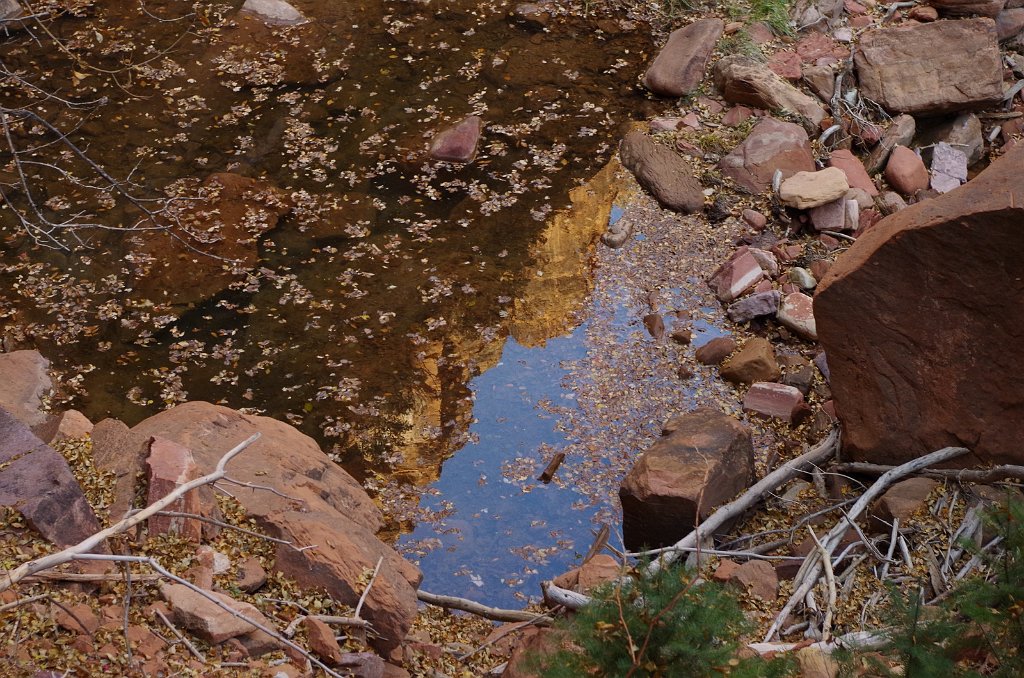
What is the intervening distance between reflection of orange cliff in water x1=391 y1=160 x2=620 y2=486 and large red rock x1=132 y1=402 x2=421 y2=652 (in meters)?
0.62

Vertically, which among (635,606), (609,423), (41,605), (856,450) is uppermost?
(635,606)

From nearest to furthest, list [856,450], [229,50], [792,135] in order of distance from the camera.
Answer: [856,450] < [792,135] < [229,50]

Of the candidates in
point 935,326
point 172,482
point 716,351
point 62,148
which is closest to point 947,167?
point 716,351

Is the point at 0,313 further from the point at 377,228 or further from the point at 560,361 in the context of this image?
the point at 560,361

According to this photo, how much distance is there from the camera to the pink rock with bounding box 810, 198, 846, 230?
7484 millimetres

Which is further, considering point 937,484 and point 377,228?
point 377,228

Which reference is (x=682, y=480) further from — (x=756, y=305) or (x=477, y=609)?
(x=756, y=305)

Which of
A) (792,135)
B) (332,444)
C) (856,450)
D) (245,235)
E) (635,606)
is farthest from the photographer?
(792,135)

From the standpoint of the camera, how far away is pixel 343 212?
7742mm

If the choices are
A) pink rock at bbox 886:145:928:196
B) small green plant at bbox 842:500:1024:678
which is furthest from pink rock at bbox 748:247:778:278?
small green plant at bbox 842:500:1024:678

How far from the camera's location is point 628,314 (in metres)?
7.03

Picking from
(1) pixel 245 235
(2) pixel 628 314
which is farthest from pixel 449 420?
(1) pixel 245 235

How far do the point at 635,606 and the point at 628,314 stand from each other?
15.0 feet

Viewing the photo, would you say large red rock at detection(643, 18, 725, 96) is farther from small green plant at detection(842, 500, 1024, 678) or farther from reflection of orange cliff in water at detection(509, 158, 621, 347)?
small green plant at detection(842, 500, 1024, 678)
